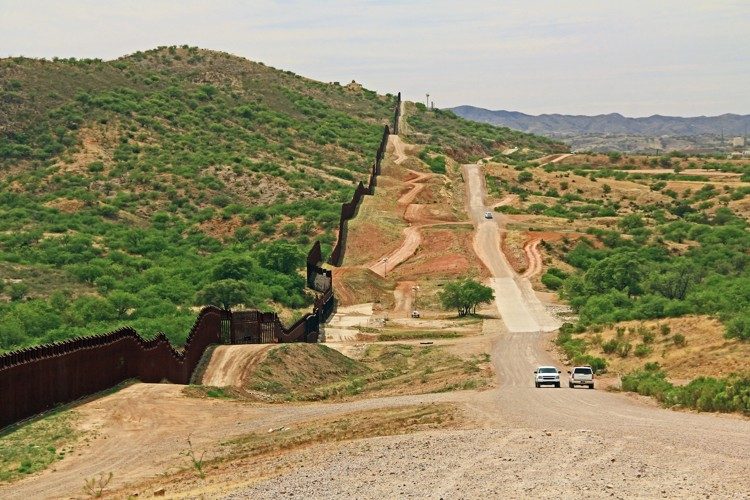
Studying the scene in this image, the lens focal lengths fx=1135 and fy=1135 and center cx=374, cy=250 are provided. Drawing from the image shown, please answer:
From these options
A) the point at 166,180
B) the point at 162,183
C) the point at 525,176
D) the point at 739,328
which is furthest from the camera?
the point at 525,176

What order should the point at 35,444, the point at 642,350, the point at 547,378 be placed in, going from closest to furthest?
1. the point at 35,444
2. the point at 547,378
3. the point at 642,350

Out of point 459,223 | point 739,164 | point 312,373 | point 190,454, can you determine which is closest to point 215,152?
point 459,223

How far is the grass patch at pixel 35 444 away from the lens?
75.0 ft

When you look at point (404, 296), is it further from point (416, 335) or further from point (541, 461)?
point (541, 461)

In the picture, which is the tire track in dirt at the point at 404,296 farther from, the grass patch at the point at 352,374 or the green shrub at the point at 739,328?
the green shrub at the point at 739,328

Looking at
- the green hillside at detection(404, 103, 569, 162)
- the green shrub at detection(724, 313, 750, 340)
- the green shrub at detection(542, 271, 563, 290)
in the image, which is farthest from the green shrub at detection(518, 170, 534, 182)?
the green shrub at detection(724, 313, 750, 340)

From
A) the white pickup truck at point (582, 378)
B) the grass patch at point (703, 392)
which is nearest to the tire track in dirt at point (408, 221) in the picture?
the white pickup truck at point (582, 378)

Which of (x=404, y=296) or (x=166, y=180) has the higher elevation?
(x=166, y=180)

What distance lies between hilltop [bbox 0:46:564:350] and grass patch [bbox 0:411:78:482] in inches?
954

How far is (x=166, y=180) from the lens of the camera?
383ft

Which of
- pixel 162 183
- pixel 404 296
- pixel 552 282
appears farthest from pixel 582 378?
pixel 162 183

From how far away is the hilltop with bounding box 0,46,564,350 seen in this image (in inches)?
2692

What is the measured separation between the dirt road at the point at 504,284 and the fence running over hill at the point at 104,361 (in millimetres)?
19443

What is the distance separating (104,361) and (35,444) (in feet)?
24.5
